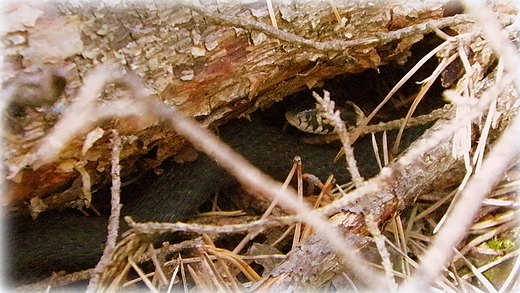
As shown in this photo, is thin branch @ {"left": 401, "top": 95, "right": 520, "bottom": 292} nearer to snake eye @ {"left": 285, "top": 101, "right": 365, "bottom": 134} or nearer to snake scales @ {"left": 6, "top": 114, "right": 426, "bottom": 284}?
snake scales @ {"left": 6, "top": 114, "right": 426, "bottom": 284}

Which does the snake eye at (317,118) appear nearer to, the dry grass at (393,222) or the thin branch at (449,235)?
the dry grass at (393,222)

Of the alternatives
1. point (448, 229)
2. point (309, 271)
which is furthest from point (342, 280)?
point (448, 229)

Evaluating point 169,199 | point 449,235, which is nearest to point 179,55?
point 169,199

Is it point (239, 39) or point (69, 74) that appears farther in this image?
point (239, 39)

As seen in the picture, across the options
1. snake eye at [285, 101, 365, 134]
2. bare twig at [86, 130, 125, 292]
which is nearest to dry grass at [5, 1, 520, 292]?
bare twig at [86, 130, 125, 292]

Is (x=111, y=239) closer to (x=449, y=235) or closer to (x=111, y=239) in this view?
(x=111, y=239)

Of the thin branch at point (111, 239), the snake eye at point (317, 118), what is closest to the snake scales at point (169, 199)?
the snake eye at point (317, 118)

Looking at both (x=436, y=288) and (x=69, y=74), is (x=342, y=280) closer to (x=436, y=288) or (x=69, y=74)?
(x=436, y=288)
